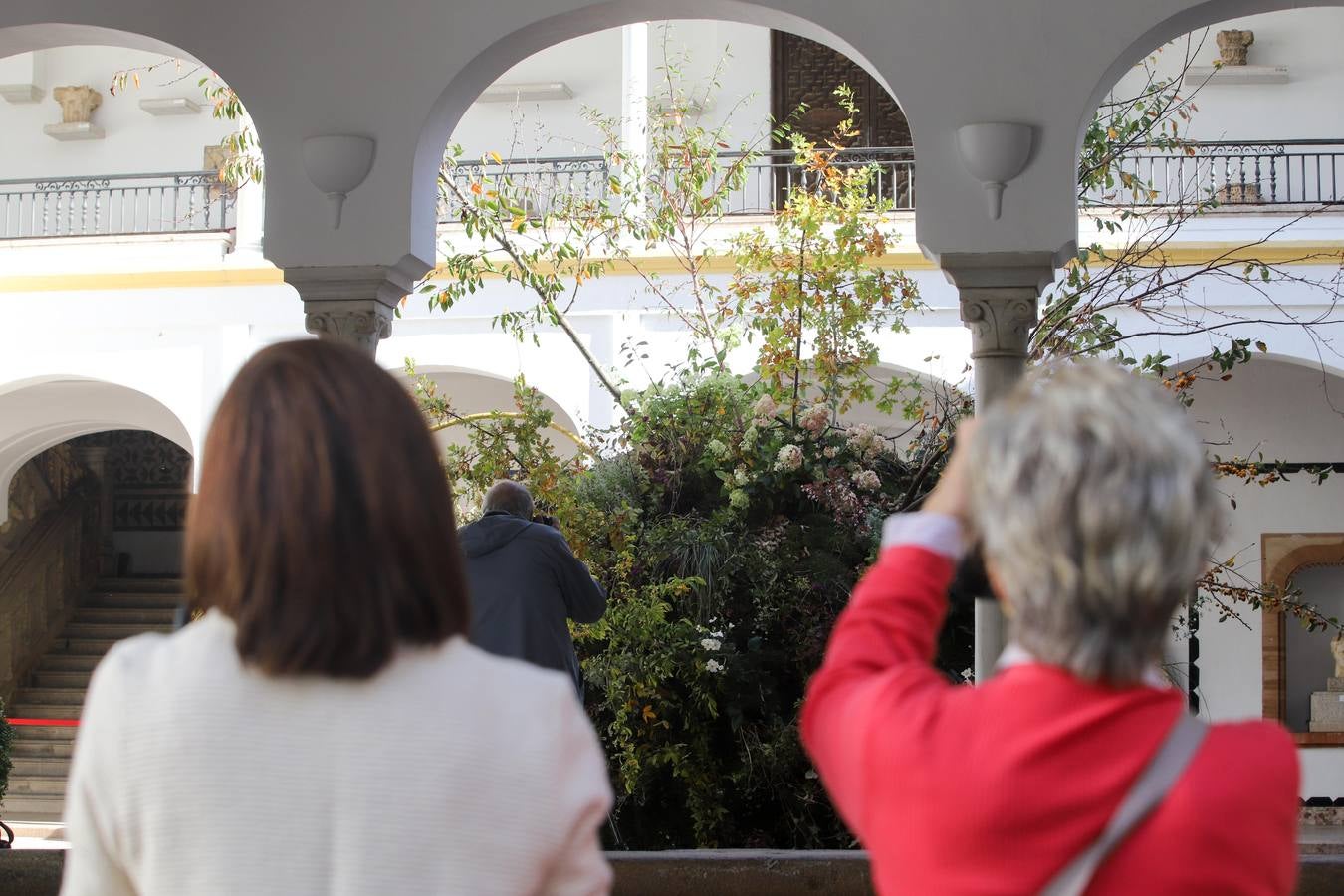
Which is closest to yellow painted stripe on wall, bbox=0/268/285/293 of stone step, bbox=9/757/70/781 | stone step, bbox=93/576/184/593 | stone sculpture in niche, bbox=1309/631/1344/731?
stone step, bbox=9/757/70/781

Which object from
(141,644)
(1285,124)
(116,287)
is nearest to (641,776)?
(141,644)

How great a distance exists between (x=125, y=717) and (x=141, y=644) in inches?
2.8

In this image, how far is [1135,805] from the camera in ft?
3.83

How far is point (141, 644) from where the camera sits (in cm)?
129

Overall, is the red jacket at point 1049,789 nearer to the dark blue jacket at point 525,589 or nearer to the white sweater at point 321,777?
the white sweater at point 321,777

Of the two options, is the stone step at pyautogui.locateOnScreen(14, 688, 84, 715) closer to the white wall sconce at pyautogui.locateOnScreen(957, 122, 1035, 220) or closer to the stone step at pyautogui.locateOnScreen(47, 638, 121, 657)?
the stone step at pyautogui.locateOnScreen(47, 638, 121, 657)

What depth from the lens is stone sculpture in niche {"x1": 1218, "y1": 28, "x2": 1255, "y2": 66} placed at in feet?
41.0

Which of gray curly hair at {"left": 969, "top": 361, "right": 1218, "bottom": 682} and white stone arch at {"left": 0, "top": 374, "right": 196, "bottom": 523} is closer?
gray curly hair at {"left": 969, "top": 361, "right": 1218, "bottom": 682}

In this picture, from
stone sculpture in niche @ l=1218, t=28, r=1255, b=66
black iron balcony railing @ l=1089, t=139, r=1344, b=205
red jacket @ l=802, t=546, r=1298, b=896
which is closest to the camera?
red jacket @ l=802, t=546, r=1298, b=896

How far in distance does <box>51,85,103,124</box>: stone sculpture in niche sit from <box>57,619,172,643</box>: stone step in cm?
535

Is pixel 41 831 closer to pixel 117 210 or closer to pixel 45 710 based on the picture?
pixel 45 710

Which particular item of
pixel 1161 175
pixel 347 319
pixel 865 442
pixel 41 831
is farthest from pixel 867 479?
pixel 41 831

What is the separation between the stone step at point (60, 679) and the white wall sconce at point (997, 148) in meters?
13.0

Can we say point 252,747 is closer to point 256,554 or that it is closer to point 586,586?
point 256,554
